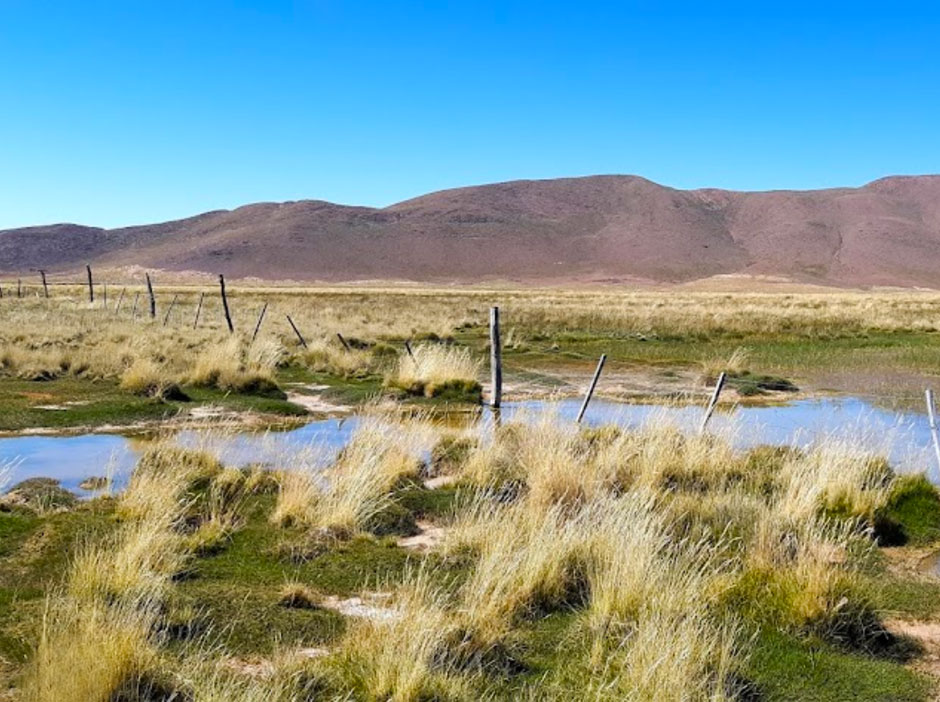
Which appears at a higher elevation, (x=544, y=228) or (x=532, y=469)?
(x=544, y=228)

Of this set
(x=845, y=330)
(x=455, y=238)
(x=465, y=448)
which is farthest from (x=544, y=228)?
(x=465, y=448)

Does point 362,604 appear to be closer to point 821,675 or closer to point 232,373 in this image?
point 821,675

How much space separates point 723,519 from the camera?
372 inches

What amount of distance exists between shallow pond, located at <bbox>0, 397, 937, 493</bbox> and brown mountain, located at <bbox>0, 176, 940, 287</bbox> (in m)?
140

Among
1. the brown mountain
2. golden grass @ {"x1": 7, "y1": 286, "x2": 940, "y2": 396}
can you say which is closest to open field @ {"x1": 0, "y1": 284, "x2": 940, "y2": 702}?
golden grass @ {"x1": 7, "y1": 286, "x2": 940, "y2": 396}

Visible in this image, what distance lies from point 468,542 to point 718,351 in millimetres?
26708

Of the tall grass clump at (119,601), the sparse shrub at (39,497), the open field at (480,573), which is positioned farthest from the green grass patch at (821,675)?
the sparse shrub at (39,497)

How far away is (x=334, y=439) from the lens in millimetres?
15797

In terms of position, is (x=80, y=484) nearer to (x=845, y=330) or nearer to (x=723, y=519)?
(x=723, y=519)

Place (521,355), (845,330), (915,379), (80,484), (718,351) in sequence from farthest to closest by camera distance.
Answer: (845,330), (718,351), (521,355), (915,379), (80,484)

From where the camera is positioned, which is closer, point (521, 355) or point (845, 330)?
point (521, 355)

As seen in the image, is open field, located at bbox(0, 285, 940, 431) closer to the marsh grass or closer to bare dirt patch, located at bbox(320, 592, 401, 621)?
the marsh grass

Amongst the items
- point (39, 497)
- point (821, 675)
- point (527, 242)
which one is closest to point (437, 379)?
point (39, 497)

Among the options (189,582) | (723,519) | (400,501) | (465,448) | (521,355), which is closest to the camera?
(189,582)
